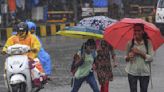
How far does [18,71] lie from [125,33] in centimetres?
166

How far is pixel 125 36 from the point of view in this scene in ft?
27.2

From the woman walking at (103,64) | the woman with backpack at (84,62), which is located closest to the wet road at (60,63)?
the woman walking at (103,64)

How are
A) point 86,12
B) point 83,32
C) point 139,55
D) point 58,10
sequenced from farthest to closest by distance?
point 86,12, point 58,10, point 83,32, point 139,55

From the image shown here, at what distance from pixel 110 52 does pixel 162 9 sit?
1646 centimetres

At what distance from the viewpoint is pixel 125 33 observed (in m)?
8.28

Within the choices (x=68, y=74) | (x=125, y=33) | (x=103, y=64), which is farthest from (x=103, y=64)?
(x=68, y=74)

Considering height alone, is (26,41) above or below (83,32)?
below

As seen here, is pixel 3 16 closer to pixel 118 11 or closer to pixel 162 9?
pixel 162 9

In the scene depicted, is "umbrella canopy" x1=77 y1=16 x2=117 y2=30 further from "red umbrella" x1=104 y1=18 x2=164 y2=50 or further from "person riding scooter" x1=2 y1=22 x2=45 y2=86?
"person riding scooter" x1=2 y1=22 x2=45 y2=86

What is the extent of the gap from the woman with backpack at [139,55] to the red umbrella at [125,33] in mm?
105

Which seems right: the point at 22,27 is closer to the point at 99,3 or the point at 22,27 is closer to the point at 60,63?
the point at 60,63

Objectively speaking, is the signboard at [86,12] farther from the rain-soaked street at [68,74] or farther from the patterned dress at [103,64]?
the patterned dress at [103,64]

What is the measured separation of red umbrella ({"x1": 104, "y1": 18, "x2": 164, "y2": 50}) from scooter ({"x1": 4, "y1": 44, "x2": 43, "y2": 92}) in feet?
4.14

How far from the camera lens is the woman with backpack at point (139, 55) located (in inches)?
314
